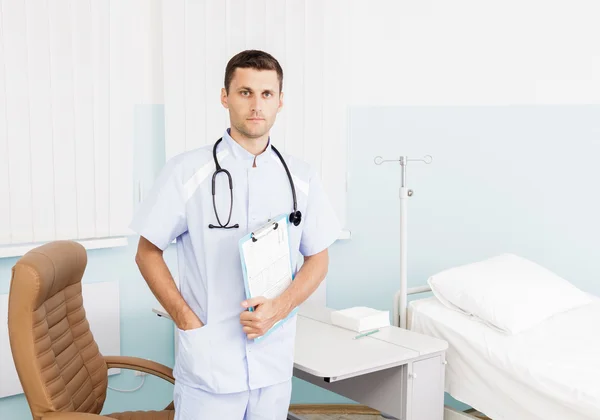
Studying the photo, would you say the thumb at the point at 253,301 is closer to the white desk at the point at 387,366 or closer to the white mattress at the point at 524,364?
the white desk at the point at 387,366

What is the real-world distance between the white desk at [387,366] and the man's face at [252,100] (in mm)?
707

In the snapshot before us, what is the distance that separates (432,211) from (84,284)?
1613 mm

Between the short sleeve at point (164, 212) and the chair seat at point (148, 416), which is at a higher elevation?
the short sleeve at point (164, 212)

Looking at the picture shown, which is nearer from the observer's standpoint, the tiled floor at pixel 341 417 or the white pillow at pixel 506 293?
the white pillow at pixel 506 293

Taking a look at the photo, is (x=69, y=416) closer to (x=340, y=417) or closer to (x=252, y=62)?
(x=252, y=62)

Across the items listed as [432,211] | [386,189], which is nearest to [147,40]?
[386,189]

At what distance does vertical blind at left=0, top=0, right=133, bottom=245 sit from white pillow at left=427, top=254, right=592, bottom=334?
53.0 inches

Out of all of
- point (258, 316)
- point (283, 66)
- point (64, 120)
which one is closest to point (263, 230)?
point (258, 316)

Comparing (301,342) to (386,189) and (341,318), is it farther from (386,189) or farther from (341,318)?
(386,189)

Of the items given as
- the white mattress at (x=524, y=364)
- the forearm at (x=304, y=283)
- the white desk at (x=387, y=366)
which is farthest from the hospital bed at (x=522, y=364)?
the forearm at (x=304, y=283)

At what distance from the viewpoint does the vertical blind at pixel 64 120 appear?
104 inches

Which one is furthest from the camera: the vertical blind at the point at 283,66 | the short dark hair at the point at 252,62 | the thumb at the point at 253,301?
the vertical blind at the point at 283,66

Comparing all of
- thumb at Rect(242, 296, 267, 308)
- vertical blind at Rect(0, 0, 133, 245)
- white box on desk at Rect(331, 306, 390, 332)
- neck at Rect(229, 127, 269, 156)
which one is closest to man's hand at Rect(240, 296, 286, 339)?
thumb at Rect(242, 296, 267, 308)

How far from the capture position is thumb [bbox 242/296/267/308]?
166 cm
